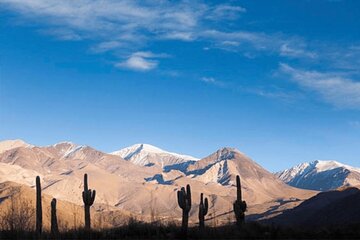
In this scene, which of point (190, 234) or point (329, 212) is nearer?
point (190, 234)

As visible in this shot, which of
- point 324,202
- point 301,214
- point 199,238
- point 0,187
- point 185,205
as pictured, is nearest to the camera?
point 199,238

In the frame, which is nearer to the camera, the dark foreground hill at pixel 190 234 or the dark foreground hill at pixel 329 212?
the dark foreground hill at pixel 190 234

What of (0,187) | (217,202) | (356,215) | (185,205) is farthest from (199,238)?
(217,202)

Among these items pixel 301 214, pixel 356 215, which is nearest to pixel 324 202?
pixel 301 214

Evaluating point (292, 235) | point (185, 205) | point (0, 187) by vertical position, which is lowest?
point (292, 235)

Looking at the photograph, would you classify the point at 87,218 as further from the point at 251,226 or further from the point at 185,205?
the point at 251,226

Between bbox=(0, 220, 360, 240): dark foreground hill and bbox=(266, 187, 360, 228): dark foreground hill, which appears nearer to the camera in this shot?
bbox=(0, 220, 360, 240): dark foreground hill

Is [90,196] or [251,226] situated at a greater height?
[90,196]

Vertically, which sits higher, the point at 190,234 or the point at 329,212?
the point at 329,212

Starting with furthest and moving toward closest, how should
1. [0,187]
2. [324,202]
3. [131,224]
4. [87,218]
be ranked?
[0,187]
[324,202]
[87,218]
[131,224]

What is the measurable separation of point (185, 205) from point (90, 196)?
467 centimetres

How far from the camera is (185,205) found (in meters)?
19.4

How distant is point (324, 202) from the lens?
12225 cm

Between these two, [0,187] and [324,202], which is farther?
[0,187]
